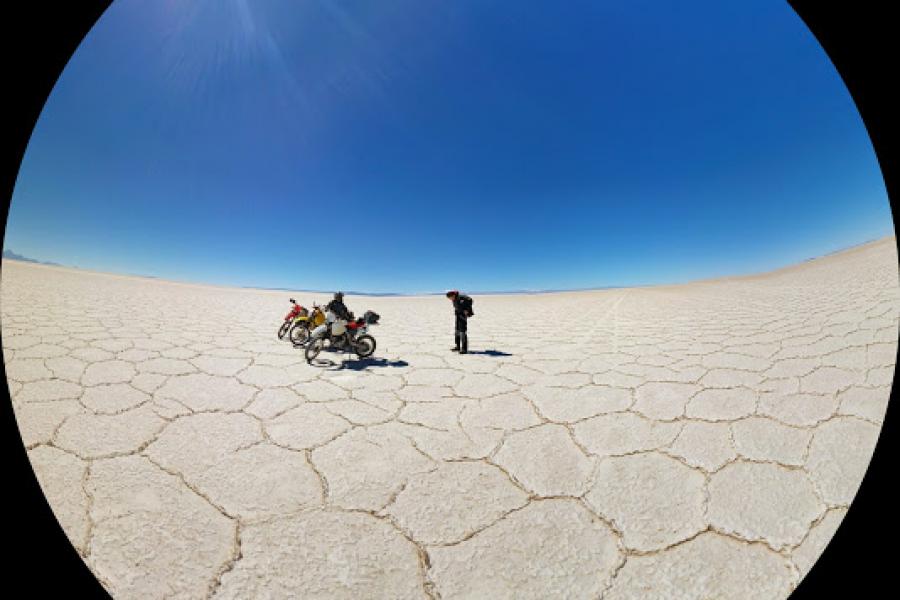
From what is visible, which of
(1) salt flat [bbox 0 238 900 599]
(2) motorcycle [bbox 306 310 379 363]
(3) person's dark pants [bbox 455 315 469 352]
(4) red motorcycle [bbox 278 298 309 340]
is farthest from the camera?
(4) red motorcycle [bbox 278 298 309 340]

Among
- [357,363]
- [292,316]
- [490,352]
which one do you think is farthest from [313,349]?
[490,352]

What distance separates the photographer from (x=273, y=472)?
160 centimetres

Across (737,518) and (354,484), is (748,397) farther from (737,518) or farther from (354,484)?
(354,484)

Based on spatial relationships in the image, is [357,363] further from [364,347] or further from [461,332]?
[461,332]

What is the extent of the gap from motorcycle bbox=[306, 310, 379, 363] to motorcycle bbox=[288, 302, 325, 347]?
25.3 inches

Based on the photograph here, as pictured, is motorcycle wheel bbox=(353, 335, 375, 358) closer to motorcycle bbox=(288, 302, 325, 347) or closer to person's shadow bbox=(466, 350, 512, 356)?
motorcycle bbox=(288, 302, 325, 347)

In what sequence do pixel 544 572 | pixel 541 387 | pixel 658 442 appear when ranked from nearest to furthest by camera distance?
pixel 544 572
pixel 658 442
pixel 541 387

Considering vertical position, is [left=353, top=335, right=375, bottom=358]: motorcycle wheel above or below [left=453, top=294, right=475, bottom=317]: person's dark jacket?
below

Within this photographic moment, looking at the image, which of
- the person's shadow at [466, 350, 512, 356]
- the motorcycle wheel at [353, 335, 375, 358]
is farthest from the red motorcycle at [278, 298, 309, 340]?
the person's shadow at [466, 350, 512, 356]

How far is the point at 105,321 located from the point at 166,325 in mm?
973

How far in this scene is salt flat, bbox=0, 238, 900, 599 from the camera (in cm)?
114

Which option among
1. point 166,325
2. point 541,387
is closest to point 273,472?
point 541,387

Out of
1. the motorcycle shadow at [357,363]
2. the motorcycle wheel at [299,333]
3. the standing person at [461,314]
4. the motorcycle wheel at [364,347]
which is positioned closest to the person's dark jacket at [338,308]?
the motorcycle wheel at [364,347]

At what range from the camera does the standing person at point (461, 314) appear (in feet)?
11.9
